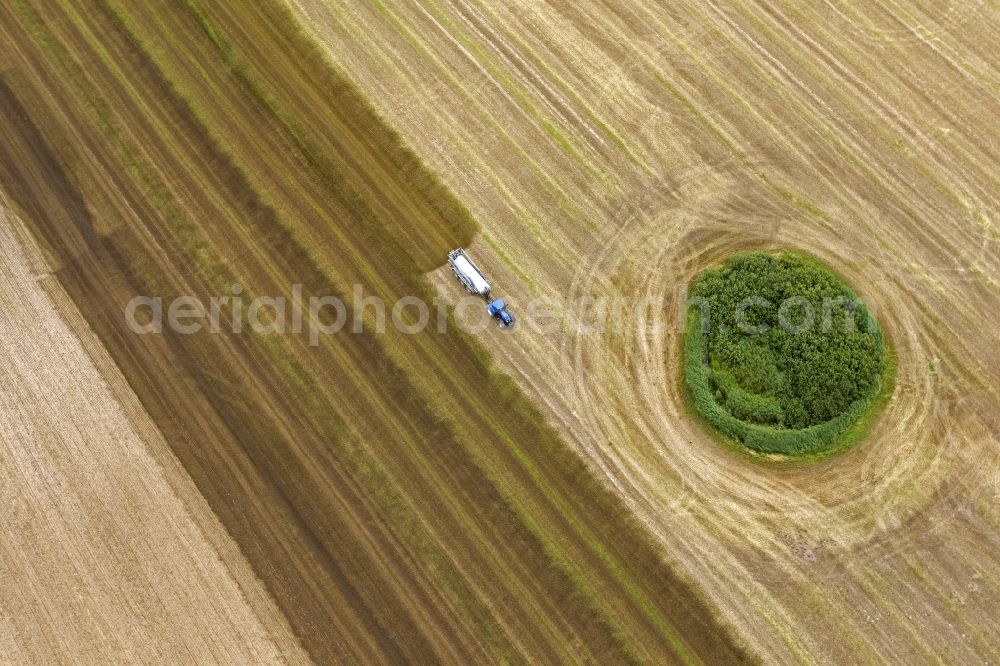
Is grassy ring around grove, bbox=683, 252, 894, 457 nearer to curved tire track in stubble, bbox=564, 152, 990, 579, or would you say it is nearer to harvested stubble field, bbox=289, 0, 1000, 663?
curved tire track in stubble, bbox=564, 152, 990, 579

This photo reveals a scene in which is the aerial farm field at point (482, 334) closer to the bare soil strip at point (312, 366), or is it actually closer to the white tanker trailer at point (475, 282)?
the bare soil strip at point (312, 366)

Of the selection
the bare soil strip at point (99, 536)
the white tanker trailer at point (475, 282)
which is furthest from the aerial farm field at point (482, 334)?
the white tanker trailer at point (475, 282)

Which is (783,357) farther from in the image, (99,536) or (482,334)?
(99,536)

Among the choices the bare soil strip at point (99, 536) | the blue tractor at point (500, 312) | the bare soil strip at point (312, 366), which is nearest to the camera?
the bare soil strip at point (99, 536)

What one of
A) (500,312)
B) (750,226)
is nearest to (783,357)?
(750,226)

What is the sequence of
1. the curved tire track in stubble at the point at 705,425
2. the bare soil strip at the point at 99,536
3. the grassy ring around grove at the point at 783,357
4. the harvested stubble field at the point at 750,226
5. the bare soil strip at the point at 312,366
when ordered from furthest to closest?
the grassy ring around grove at the point at 783,357, the curved tire track in stubble at the point at 705,425, the harvested stubble field at the point at 750,226, the bare soil strip at the point at 312,366, the bare soil strip at the point at 99,536
